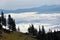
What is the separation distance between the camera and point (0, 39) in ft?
356

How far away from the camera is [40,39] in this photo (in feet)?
649

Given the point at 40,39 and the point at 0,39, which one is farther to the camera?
the point at 40,39

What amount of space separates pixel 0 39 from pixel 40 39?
91092 millimetres
